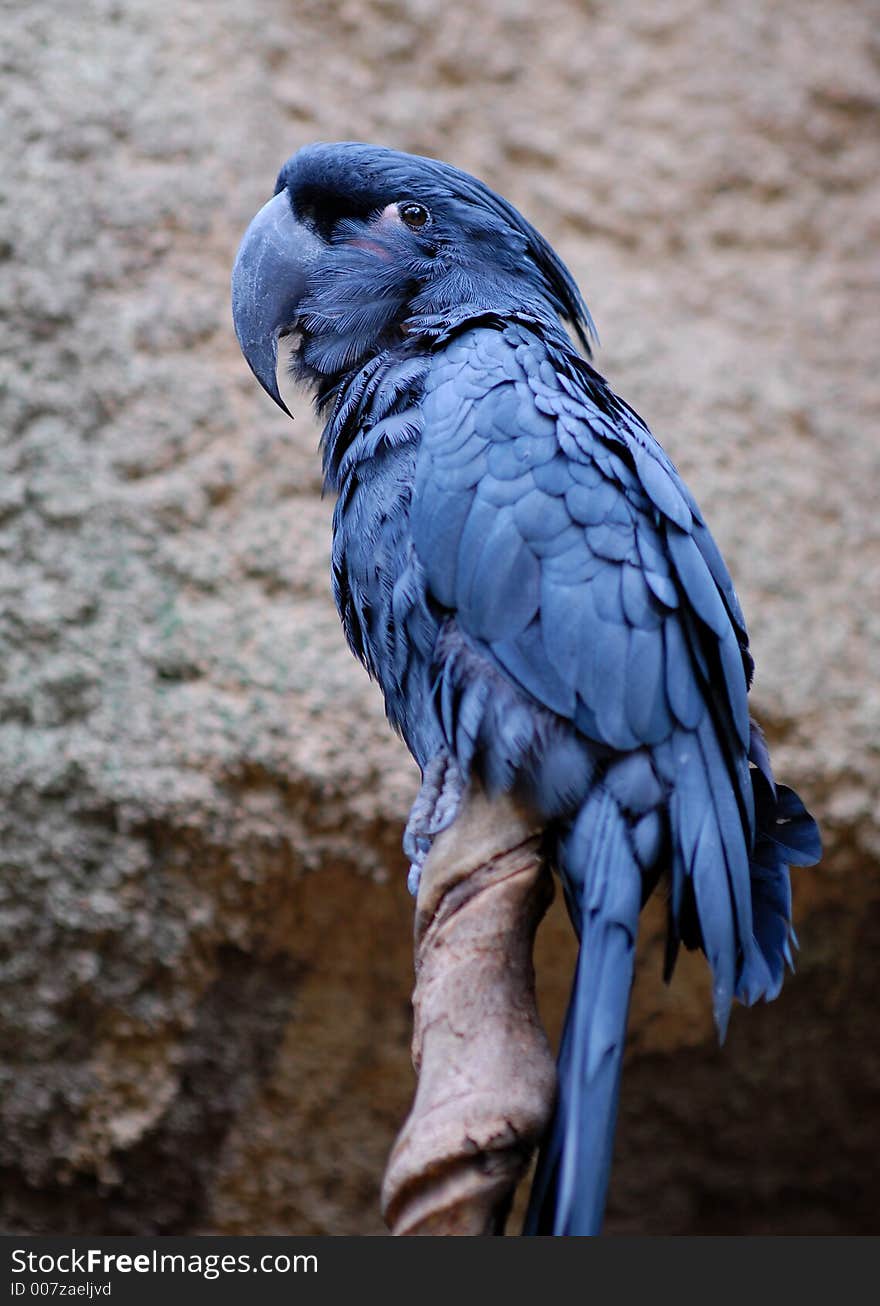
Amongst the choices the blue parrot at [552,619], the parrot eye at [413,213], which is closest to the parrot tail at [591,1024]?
the blue parrot at [552,619]

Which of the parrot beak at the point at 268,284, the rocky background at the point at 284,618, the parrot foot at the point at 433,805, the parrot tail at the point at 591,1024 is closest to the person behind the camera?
the parrot tail at the point at 591,1024

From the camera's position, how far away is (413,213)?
6.55 ft

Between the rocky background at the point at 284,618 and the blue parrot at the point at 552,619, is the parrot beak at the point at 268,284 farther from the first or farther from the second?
the rocky background at the point at 284,618

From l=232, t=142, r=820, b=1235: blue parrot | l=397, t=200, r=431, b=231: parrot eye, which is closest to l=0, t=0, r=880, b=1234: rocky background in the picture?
l=232, t=142, r=820, b=1235: blue parrot

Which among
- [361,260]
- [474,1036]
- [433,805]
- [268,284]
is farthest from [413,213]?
[474,1036]

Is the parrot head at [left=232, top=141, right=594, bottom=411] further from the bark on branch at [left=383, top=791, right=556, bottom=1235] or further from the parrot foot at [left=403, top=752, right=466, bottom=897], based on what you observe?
the bark on branch at [left=383, top=791, right=556, bottom=1235]

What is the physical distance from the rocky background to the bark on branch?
100 cm

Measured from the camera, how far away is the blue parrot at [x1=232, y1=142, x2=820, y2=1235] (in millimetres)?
1561

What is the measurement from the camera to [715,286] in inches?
135

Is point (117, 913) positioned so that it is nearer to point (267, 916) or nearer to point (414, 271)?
point (267, 916)

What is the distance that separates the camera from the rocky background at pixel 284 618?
8.45ft

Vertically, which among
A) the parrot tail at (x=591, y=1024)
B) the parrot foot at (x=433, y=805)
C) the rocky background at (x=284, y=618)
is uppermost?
the rocky background at (x=284, y=618)

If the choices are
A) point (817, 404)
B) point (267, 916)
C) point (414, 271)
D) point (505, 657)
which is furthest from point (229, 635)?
point (817, 404)

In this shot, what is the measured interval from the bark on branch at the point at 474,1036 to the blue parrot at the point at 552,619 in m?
0.04
